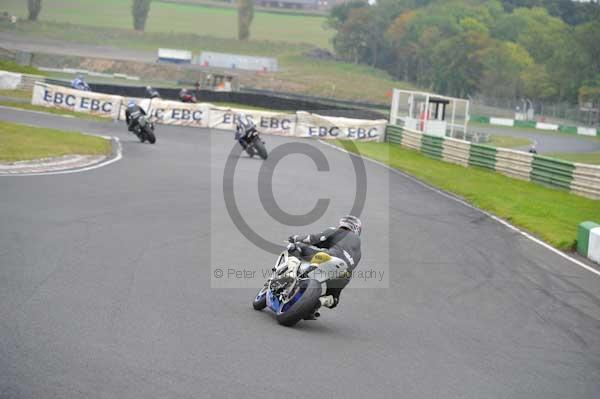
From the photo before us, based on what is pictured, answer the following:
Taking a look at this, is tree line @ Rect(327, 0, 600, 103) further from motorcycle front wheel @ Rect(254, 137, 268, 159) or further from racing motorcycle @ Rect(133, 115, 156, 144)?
racing motorcycle @ Rect(133, 115, 156, 144)

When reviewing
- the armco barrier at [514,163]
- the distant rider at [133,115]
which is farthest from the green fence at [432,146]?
the distant rider at [133,115]

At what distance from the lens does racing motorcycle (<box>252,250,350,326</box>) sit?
905cm

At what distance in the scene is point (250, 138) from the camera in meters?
27.0

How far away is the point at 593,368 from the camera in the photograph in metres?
8.85

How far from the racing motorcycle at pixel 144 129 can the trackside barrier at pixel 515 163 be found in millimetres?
11246

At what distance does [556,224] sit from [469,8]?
111815 millimetres

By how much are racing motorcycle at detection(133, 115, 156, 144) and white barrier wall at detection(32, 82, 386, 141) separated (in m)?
11.1

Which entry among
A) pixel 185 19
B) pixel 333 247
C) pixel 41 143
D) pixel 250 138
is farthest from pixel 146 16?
pixel 333 247

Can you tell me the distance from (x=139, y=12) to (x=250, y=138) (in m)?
104

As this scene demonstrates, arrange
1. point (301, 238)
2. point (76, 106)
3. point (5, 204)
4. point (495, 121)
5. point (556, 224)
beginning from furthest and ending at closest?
point (495, 121)
point (76, 106)
point (556, 224)
point (5, 204)
point (301, 238)

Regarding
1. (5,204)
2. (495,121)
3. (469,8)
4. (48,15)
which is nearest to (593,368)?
(5,204)

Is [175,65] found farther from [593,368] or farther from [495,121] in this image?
[593,368]

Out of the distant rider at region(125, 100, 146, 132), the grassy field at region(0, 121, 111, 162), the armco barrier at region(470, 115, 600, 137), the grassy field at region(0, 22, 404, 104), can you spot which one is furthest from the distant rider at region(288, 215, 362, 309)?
the grassy field at region(0, 22, 404, 104)

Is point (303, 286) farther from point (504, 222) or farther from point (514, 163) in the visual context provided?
point (514, 163)
